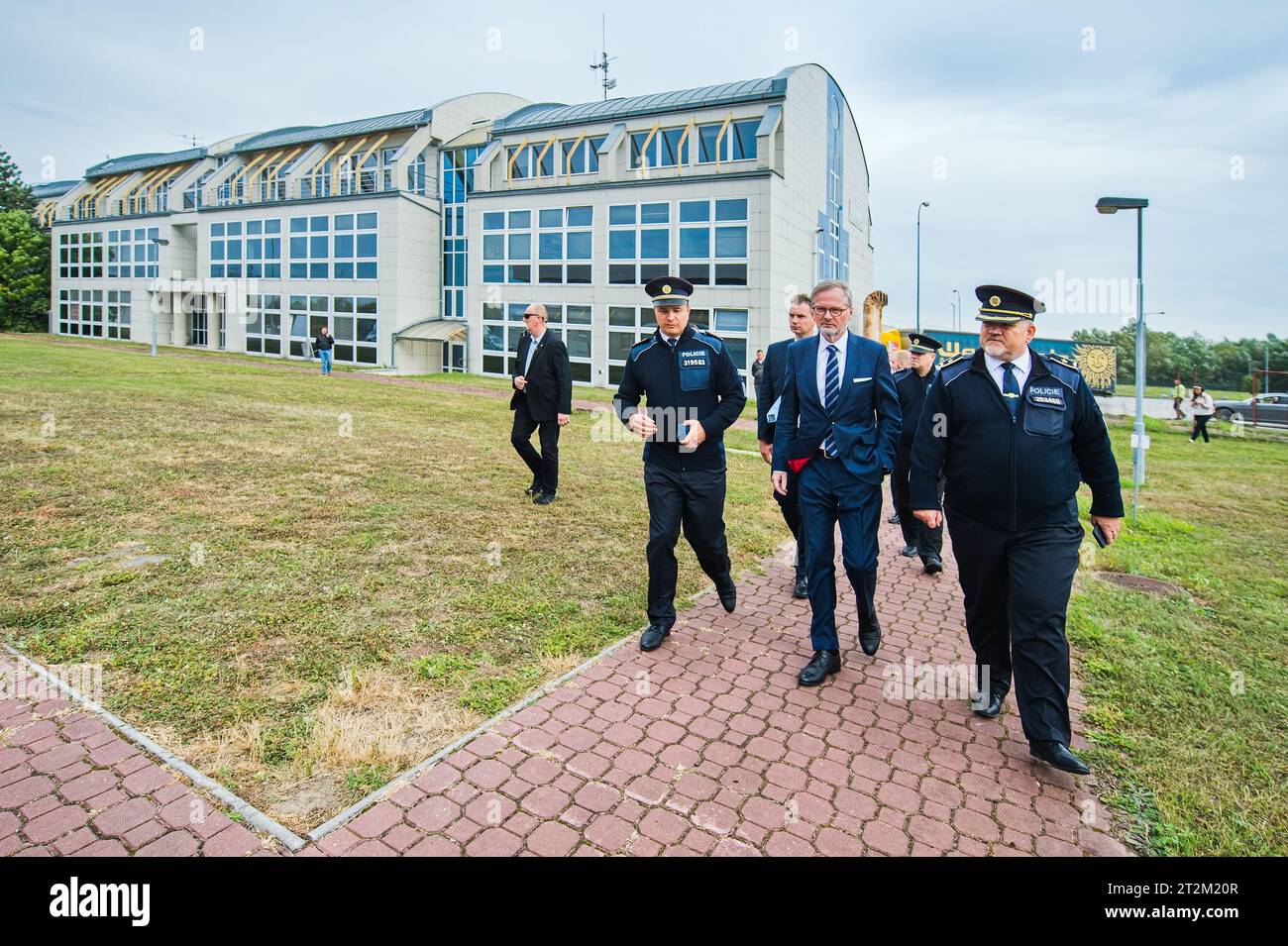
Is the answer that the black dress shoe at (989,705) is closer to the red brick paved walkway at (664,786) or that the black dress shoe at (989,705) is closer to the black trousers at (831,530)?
the red brick paved walkway at (664,786)

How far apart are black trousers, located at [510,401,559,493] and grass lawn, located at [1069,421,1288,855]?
5.33m

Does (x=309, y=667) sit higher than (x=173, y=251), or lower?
lower

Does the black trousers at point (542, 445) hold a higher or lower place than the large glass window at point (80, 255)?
lower

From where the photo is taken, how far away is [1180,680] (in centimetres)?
481

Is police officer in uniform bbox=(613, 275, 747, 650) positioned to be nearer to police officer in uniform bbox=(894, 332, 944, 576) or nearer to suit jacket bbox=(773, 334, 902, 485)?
suit jacket bbox=(773, 334, 902, 485)

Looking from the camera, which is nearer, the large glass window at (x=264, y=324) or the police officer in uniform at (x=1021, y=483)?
the police officer in uniform at (x=1021, y=483)

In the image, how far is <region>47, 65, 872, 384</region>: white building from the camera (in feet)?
99.2

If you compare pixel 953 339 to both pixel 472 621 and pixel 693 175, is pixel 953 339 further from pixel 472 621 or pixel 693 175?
pixel 472 621

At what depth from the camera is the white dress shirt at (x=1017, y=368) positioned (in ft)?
13.0

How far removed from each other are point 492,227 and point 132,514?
3030cm

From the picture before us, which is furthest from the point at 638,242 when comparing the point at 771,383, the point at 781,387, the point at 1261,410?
the point at 1261,410

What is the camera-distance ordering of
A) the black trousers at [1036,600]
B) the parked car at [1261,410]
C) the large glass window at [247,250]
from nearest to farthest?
the black trousers at [1036,600]
the parked car at [1261,410]
the large glass window at [247,250]

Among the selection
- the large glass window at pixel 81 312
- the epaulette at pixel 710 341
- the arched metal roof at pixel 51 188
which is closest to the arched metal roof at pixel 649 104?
the epaulette at pixel 710 341
